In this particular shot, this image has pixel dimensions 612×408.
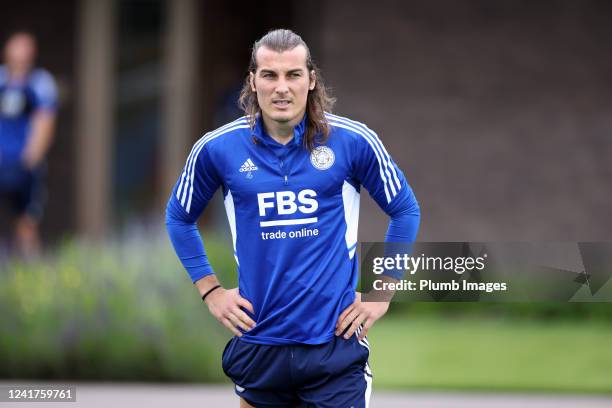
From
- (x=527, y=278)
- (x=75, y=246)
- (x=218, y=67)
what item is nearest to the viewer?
(x=75, y=246)

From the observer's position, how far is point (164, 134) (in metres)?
13.8

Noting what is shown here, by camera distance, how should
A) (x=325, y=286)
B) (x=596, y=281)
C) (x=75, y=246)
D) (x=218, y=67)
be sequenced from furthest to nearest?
(x=218, y=67)
(x=75, y=246)
(x=596, y=281)
(x=325, y=286)

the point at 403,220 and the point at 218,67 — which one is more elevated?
the point at 218,67

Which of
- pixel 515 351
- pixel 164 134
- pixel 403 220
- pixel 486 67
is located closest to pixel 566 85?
pixel 486 67

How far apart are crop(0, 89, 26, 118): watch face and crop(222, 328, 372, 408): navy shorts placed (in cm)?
880

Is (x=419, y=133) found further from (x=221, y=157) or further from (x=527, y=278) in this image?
(x=221, y=157)

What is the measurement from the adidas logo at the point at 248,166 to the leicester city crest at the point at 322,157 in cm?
23

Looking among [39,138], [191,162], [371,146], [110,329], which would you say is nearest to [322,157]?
[371,146]

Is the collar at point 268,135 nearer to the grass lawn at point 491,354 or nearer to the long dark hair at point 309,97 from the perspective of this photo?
the long dark hair at point 309,97

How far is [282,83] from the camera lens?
4.69m

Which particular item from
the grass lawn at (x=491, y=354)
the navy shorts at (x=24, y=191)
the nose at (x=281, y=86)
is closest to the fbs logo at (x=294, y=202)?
the nose at (x=281, y=86)

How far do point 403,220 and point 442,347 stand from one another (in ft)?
19.8

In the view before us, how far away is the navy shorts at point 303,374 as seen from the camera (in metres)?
4.73

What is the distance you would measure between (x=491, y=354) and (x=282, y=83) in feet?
20.2
